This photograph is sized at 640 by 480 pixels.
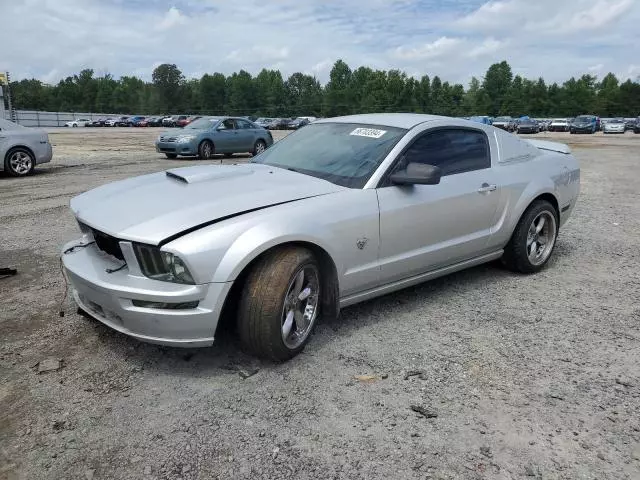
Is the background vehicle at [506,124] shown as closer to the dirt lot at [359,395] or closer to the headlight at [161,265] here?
the dirt lot at [359,395]

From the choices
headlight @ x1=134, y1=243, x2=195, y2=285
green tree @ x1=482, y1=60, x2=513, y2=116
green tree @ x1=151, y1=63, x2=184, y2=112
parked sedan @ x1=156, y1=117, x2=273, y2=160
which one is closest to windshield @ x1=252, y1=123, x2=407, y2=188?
headlight @ x1=134, y1=243, x2=195, y2=285

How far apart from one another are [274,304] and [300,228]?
0.48m

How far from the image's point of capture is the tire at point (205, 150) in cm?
1719

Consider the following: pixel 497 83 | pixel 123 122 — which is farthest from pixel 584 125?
pixel 497 83

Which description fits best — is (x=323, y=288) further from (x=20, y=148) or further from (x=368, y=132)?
(x=20, y=148)

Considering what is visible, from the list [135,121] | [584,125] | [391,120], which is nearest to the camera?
[391,120]

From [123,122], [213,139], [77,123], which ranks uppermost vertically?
[213,139]

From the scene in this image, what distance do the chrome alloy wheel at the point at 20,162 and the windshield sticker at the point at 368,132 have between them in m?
10.6

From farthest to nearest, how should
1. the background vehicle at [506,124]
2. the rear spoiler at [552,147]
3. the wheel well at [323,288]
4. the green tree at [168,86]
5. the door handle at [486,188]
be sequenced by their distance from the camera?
the green tree at [168,86]
the background vehicle at [506,124]
the rear spoiler at [552,147]
the door handle at [486,188]
the wheel well at [323,288]

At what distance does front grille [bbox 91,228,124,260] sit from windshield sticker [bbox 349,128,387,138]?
6.50 feet

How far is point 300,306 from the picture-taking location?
340 cm

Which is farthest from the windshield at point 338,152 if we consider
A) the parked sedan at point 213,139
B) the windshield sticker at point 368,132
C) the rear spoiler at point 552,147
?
the parked sedan at point 213,139

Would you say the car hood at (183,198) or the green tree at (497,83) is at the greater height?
the green tree at (497,83)

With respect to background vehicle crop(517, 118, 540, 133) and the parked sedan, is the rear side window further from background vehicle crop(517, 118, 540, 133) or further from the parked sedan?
background vehicle crop(517, 118, 540, 133)
